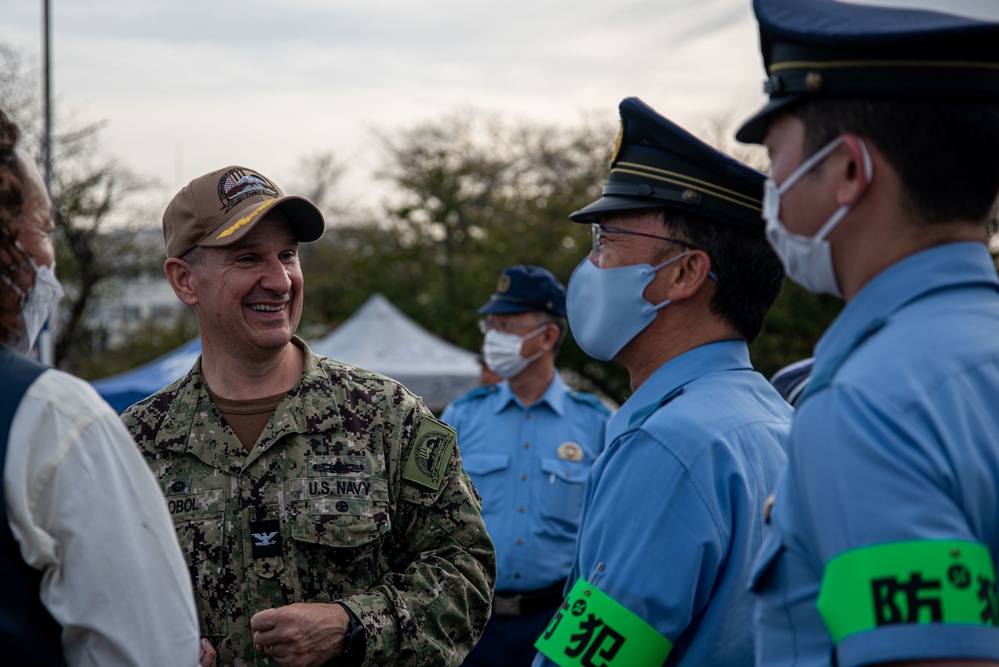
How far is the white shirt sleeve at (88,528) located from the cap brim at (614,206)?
130 centimetres

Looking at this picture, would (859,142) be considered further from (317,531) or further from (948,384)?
(317,531)

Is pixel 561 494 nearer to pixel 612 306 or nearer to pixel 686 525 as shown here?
pixel 612 306

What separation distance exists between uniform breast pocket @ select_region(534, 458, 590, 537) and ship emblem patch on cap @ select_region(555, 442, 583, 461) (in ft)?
0.11

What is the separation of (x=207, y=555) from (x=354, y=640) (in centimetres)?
50

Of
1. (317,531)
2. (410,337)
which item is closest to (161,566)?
(317,531)

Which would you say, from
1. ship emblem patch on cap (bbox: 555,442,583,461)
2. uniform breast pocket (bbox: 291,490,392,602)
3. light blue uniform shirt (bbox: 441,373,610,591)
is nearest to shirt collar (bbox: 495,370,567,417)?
light blue uniform shirt (bbox: 441,373,610,591)

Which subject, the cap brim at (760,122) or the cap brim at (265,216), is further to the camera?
the cap brim at (265,216)

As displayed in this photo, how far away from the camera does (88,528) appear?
1.78 metres

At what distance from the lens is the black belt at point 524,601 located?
18.0 feet

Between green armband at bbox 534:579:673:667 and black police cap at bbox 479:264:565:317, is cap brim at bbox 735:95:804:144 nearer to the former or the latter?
green armband at bbox 534:579:673:667

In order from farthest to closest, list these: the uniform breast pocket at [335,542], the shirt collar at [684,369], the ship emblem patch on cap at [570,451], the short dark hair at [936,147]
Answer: the ship emblem patch on cap at [570,451] → the uniform breast pocket at [335,542] → the shirt collar at [684,369] → the short dark hair at [936,147]

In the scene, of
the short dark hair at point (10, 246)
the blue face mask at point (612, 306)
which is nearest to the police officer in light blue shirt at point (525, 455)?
the blue face mask at point (612, 306)

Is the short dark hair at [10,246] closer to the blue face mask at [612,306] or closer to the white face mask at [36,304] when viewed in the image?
the white face mask at [36,304]

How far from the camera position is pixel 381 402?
321cm
